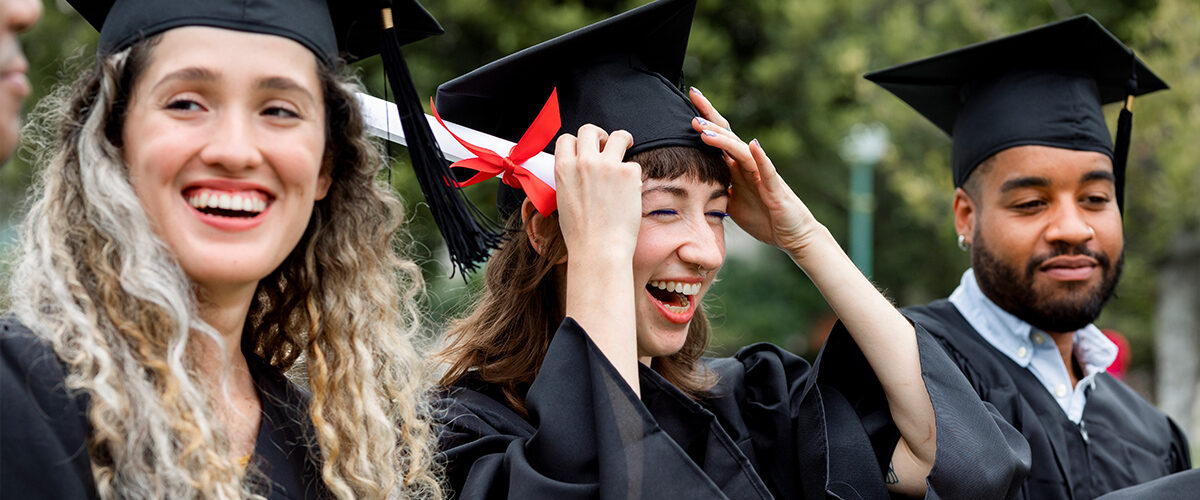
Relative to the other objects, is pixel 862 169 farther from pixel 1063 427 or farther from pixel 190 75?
pixel 190 75

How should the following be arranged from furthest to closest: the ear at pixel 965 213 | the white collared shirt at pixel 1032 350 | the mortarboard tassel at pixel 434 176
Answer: the ear at pixel 965 213 < the white collared shirt at pixel 1032 350 < the mortarboard tassel at pixel 434 176

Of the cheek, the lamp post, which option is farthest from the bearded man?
the lamp post

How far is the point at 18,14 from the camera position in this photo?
4.92 feet

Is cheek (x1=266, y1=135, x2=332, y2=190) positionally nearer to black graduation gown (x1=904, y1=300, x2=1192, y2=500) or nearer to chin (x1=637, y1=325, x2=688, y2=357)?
chin (x1=637, y1=325, x2=688, y2=357)

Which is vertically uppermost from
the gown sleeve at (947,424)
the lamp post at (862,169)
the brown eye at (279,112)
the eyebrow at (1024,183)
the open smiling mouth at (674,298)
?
the lamp post at (862,169)

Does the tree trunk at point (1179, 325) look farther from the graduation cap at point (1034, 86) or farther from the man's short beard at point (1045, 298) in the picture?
the man's short beard at point (1045, 298)

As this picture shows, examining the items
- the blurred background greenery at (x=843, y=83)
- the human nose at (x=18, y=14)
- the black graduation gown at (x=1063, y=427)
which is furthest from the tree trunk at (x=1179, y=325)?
the human nose at (x=18, y=14)

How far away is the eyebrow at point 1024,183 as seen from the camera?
3613 millimetres

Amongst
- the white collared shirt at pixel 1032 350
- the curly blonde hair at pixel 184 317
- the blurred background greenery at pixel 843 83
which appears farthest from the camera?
the blurred background greenery at pixel 843 83

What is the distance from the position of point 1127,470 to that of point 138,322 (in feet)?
9.88

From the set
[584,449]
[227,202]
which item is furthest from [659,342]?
[227,202]

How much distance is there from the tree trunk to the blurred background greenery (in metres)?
0.01

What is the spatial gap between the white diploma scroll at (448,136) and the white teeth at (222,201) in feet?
1.40

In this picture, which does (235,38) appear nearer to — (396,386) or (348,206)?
(348,206)
